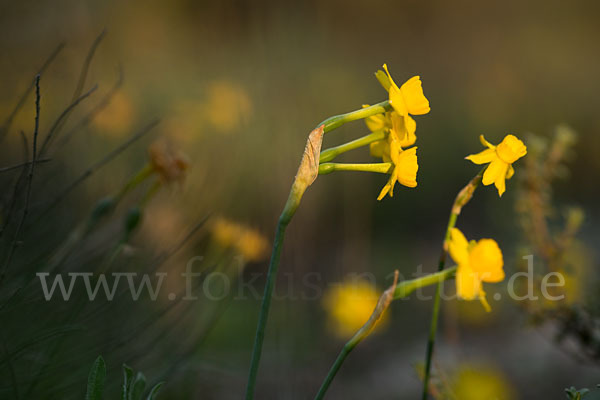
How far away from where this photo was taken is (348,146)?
751 millimetres

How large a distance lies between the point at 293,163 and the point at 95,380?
1059 millimetres

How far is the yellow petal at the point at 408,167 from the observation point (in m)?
0.70

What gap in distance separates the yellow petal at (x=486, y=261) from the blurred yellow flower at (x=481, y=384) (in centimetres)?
122

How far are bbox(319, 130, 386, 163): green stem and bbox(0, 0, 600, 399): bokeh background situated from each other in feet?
1.27

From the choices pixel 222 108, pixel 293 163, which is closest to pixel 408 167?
pixel 293 163

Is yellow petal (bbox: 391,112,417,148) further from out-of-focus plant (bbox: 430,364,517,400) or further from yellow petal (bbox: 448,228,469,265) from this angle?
out-of-focus plant (bbox: 430,364,517,400)

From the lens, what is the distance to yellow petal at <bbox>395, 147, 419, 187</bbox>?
696 mm

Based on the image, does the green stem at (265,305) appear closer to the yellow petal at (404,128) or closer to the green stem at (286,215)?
the green stem at (286,215)

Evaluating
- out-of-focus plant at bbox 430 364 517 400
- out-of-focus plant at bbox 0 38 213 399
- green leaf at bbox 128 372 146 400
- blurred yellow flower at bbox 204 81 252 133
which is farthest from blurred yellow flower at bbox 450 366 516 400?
blurred yellow flower at bbox 204 81 252 133

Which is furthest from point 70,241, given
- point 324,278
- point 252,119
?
point 324,278

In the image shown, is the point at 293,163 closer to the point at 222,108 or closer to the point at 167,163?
the point at 167,163

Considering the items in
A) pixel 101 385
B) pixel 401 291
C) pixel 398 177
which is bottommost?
pixel 101 385

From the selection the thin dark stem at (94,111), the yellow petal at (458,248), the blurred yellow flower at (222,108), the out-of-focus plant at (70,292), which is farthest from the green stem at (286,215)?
the blurred yellow flower at (222,108)

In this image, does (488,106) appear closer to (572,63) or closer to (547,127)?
(547,127)
